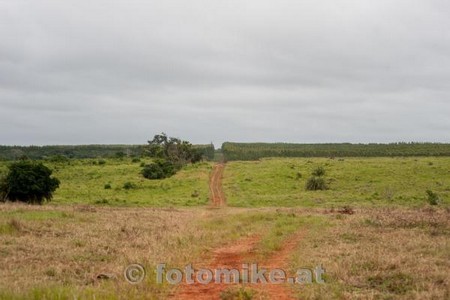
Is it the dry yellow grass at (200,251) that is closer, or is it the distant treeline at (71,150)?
the dry yellow grass at (200,251)

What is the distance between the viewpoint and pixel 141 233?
718 inches

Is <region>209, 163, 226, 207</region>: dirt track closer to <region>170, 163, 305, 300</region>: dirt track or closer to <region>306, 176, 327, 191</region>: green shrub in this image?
<region>306, 176, 327, 191</region>: green shrub

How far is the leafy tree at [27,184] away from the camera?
114 ft

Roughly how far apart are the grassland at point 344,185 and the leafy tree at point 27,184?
14056 millimetres

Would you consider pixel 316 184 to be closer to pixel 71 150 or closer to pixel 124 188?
pixel 124 188

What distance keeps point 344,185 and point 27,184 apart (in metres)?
28.2

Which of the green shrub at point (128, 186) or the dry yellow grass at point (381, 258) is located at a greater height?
the dry yellow grass at point (381, 258)

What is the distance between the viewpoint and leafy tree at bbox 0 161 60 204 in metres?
34.8

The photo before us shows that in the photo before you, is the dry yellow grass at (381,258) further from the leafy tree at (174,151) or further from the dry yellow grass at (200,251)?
the leafy tree at (174,151)

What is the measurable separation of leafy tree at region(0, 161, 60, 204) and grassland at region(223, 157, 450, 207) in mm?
14056

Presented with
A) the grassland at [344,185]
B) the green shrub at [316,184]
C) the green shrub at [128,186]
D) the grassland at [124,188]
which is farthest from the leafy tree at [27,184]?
the green shrub at [316,184]

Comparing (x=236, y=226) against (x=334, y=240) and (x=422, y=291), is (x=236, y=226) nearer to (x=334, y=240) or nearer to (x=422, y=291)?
(x=334, y=240)

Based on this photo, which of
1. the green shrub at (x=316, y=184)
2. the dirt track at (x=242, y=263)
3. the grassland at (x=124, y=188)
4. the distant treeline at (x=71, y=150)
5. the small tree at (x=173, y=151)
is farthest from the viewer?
the distant treeline at (x=71, y=150)

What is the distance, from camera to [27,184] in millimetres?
34906
